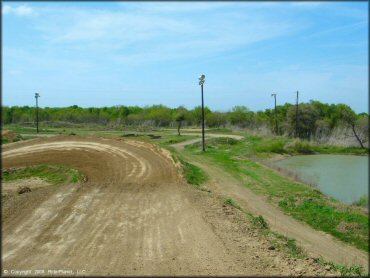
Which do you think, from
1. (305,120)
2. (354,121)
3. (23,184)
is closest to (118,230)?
(23,184)

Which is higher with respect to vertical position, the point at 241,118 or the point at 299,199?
the point at 241,118

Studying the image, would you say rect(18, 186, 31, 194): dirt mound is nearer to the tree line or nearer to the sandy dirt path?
the sandy dirt path

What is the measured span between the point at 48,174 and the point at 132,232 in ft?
40.0

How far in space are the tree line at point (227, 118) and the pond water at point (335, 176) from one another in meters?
15.6

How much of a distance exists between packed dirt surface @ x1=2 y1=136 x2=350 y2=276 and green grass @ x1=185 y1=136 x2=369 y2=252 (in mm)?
4642

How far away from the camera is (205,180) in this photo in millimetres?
23859

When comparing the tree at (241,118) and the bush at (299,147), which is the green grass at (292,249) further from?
the tree at (241,118)

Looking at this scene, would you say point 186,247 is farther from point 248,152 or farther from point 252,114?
point 252,114

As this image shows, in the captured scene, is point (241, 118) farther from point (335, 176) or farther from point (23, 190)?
point (23, 190)

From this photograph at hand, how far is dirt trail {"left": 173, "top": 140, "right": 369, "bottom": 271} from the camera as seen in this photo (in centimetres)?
1461

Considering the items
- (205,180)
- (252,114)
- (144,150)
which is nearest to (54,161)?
(144,150)

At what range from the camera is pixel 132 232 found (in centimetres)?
1277

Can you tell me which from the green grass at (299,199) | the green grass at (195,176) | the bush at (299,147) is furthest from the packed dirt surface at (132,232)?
the bush at (299,147)

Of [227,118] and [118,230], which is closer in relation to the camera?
[118,230]
